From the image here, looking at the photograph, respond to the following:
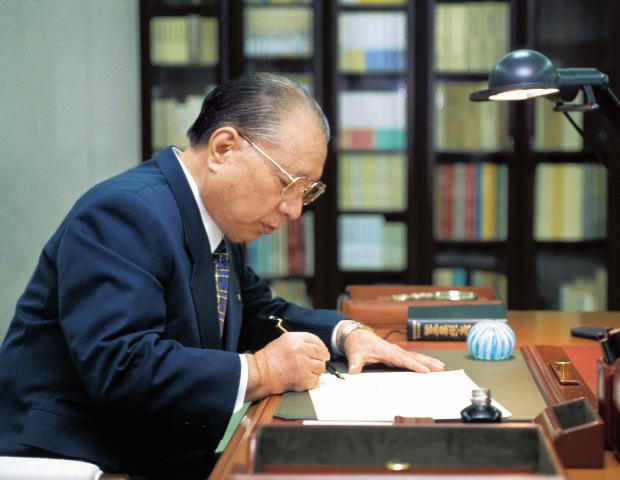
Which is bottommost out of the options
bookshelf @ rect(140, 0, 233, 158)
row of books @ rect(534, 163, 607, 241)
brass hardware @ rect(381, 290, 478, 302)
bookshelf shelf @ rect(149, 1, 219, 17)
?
brass hardware @ rect(381, 290, 478, 302)

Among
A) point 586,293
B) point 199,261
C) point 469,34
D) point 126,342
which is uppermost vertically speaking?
point 469,34

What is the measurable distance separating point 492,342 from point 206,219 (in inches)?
24.2

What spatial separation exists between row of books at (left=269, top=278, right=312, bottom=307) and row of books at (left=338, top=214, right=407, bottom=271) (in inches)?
8.7

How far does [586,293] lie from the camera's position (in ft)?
13.5

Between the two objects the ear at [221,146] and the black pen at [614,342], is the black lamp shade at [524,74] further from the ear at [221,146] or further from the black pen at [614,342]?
the black pen at [614,342]

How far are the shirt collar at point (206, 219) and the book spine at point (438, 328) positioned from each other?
0.54 m

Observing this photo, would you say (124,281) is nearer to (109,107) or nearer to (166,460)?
(166,460)

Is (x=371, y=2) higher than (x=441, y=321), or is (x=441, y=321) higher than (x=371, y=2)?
(x=371, y=2)

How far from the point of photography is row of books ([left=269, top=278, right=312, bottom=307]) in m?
4.16

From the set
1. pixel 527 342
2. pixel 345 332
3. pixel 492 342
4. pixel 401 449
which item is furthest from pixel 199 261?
pixel 527 342

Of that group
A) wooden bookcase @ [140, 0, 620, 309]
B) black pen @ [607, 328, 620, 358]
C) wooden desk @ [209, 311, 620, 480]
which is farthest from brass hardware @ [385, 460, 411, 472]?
wooden bookcase @ [140, 0, 620, 309]

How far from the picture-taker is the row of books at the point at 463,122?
406 cm

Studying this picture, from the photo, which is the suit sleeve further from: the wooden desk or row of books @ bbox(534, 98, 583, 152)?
row of books @ bbox(534, 98, 583, 152)

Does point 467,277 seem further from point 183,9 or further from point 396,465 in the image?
point 396,465
